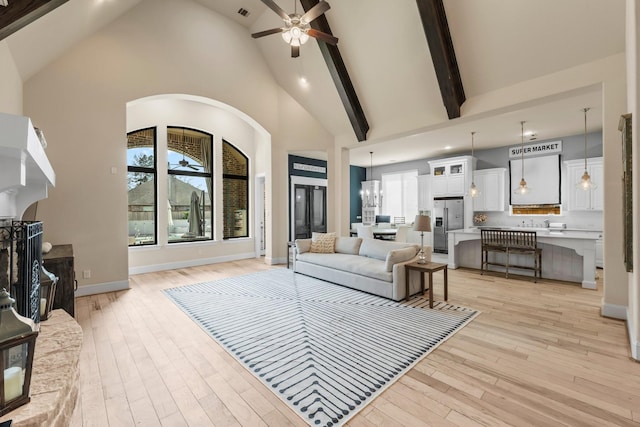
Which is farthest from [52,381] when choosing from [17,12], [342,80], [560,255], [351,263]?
[560,255]

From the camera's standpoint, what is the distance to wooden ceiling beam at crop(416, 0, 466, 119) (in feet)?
11.9

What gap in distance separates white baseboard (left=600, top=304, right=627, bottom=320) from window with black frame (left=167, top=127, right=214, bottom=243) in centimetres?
686

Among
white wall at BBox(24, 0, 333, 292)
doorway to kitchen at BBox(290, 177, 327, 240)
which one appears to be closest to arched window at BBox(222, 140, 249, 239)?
doorway to kitchen at BBox(290, 177, 327, 240)

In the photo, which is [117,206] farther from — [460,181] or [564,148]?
[564,148]

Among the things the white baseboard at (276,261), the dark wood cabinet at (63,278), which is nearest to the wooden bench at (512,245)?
the white baseboard at (276,261)

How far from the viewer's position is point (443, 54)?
3875 mm

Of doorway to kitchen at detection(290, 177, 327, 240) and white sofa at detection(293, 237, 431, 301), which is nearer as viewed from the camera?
white sofa at detection(293, 237, 431, 301)

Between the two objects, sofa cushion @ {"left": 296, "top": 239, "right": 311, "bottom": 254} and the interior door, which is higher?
the interior door

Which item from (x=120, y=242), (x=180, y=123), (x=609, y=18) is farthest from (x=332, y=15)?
(x=120, y=242)

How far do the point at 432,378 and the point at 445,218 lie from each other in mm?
6344

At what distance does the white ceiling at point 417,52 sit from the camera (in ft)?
10.7

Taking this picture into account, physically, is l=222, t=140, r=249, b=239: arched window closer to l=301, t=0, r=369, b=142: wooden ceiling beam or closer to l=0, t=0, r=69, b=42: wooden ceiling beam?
l=301, t=0, r=369, b=142: wooden ceiling beam

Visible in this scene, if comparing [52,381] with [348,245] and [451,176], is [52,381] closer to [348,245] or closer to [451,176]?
[348,245]

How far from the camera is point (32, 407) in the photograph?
1.14 meters
